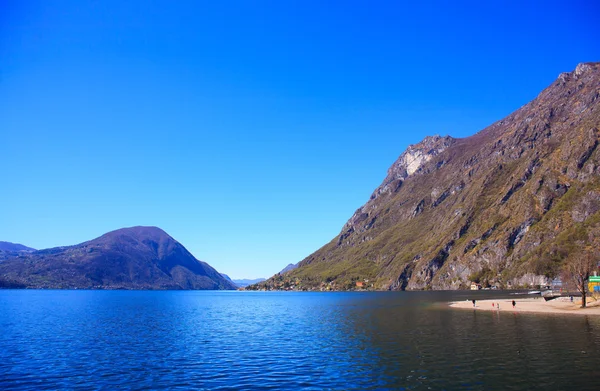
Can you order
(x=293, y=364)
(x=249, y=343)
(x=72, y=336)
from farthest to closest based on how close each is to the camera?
(x=72, y=336) < (x=249, y=343) < (x=293, y=364)

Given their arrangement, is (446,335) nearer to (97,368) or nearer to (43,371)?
(97,368)

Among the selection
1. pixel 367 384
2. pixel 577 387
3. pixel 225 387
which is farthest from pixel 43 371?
pixel 577 387

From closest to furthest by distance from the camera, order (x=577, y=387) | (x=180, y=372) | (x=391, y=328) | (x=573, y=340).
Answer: (x=577, y=387)
(x=180, y=372)
(x=573, y=340)
(x=391, y=328)

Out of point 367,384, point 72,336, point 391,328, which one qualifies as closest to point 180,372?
point 367,384

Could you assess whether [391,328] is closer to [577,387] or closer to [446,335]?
[446,335]

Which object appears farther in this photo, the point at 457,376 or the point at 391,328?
the point at 391,328

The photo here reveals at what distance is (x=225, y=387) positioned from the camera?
119ft

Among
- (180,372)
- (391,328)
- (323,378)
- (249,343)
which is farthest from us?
(391,328)

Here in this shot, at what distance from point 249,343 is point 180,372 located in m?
22.2

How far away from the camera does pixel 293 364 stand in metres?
45.9

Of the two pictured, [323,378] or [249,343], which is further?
[249,343]

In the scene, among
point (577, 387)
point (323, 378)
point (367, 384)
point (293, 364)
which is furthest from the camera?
point (293, 364)

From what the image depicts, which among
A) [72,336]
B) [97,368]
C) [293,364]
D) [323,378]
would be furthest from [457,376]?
[72,336]

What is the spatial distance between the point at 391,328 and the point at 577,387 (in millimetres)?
48080
